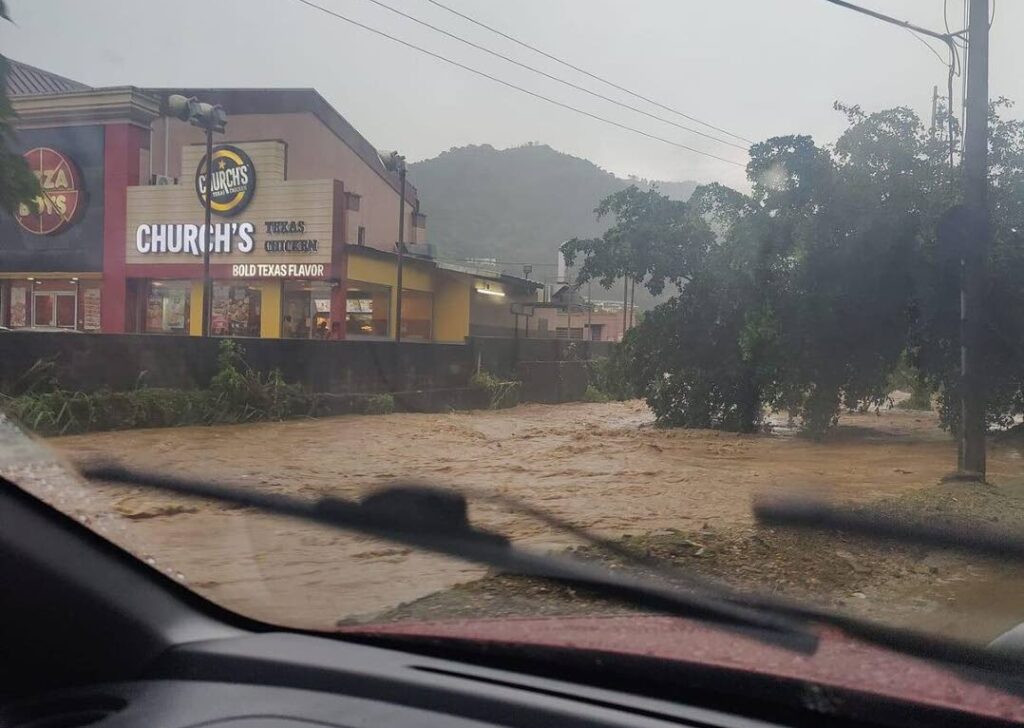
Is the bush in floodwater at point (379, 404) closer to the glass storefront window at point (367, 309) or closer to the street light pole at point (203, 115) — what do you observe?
the glass storefront window at point (367, 309)

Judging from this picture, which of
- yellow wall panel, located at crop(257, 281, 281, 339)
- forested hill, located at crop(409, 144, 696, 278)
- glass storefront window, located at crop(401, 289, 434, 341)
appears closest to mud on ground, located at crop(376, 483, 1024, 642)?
forested hill, located at crop(409, 144, 696, 278)

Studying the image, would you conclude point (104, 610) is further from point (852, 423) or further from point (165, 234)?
point (852, 423)

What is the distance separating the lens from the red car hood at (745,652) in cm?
161

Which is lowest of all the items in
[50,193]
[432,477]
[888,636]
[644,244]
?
[432,477]

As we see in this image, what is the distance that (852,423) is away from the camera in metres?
14.1

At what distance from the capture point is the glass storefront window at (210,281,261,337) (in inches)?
316

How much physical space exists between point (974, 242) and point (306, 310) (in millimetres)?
6491

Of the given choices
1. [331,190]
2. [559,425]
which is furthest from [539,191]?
[559,425]

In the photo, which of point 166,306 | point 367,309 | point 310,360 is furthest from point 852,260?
point 166,306

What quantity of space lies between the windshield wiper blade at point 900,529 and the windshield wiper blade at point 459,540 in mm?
2698

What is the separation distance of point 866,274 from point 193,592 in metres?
10.1

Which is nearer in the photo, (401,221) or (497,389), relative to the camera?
(401,221)

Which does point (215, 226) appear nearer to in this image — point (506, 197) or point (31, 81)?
point (506, 197)

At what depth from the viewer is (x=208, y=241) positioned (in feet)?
24.3
